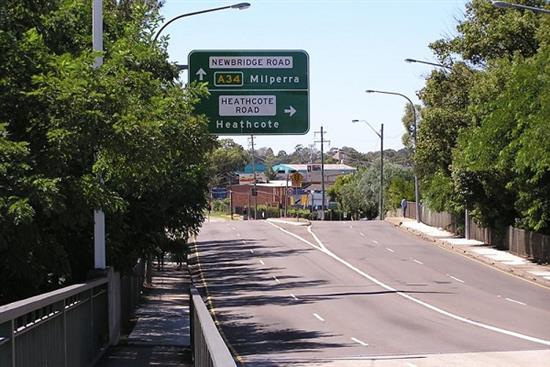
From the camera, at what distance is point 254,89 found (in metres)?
26.0

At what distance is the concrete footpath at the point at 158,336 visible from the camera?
1623 centimetres

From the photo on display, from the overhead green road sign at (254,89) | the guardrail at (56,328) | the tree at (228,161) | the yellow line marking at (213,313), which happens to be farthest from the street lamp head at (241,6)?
the tree at (228,161)

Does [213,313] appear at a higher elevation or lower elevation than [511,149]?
lower

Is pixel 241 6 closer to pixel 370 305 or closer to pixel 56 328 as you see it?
pixel 370 305

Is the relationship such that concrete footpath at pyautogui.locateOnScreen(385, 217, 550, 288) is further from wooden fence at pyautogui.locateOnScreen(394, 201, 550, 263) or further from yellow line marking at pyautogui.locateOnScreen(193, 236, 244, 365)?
yellow line marking at pyautogui.locateOnScreen(193, 236, 244, 365)

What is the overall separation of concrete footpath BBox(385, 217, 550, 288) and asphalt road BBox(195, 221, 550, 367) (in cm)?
86

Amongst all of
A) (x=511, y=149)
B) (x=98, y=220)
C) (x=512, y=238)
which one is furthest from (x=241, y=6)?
(x=512, y=238)

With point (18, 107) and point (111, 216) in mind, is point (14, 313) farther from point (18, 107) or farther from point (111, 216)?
point (111, 216)

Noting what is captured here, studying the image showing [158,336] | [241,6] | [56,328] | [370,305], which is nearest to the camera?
[56,328]

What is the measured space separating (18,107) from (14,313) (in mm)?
6163

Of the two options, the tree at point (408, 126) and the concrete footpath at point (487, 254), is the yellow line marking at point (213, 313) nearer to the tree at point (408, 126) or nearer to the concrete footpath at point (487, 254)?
the concrete footpath at point (487, 254)

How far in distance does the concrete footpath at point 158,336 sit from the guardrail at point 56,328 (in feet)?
2.06

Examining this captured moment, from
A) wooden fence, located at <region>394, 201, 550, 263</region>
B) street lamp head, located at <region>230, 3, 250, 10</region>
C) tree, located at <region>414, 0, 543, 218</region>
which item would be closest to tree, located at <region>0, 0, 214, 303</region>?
street lamp head, located at <region>230, 3, 250, 10</region>

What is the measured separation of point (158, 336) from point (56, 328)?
11.2m
